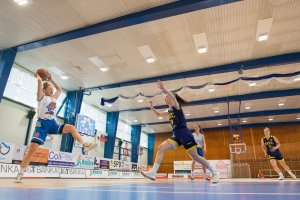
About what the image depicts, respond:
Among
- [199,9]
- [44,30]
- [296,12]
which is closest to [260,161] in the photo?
[296,12]

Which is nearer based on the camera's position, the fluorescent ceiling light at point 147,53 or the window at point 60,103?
the fluorescent ceiling light at point 147,53

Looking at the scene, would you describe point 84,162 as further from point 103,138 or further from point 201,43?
point 201,43

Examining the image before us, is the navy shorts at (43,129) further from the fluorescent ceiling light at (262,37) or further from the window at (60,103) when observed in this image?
the window at (60,103)

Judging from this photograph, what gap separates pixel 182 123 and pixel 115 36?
6.39m

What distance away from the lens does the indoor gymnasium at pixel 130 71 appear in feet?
13.1

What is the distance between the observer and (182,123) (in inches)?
143

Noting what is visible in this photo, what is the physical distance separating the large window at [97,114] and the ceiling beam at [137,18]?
25.2 feet

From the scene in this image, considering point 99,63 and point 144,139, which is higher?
point 99,63

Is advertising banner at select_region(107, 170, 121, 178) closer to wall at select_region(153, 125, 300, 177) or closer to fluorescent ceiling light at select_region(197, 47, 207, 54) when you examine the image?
fluorescent ceiling light at select_region(197, 47, 207, 54)

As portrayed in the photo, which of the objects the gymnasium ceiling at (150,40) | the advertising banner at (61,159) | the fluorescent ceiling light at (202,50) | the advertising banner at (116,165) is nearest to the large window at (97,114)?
Result: the gymnasium ceiling at (150,40)

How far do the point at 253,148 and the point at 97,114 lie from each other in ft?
51.4

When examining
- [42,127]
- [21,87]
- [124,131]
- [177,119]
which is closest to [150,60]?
[21,87]

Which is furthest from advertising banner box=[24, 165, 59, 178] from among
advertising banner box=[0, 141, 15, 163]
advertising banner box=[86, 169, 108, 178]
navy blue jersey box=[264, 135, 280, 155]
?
navy blue jersey box=[264, 135, 280, 155]

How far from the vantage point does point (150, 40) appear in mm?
9250
